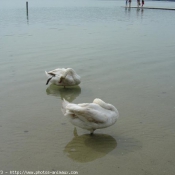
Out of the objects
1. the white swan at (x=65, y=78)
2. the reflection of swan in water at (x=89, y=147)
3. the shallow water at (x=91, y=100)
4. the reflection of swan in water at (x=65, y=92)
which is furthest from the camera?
the white swan at (x=65, y=78)

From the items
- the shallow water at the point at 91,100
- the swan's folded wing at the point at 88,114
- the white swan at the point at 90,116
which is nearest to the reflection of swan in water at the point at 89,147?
the shallow water at the point at 91,100

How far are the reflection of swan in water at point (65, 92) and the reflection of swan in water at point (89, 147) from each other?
215 centimetres

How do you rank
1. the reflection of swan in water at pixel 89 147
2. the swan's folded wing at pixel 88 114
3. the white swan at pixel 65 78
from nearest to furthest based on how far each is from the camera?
1. the reflection of swan in water at pixel 89 147
2. the swan's folded wing at pixel 88 114
3. the white swan at pixel 65 78

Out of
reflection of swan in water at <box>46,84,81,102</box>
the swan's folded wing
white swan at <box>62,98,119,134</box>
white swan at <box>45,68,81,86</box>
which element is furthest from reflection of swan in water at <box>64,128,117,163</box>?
white swan at <box>45,68,81,86</box>

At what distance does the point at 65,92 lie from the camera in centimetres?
768

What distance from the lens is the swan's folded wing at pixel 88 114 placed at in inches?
190

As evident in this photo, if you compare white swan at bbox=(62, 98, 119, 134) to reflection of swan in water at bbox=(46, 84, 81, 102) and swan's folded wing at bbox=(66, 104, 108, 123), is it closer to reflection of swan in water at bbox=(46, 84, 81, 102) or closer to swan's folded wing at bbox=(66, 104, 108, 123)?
swan's folded wing at bbox=(66, 104, 108, 123)

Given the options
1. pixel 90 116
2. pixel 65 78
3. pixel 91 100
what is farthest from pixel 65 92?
pixel 90 116

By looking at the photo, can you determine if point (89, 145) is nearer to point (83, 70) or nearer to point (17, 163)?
point (17, 163)

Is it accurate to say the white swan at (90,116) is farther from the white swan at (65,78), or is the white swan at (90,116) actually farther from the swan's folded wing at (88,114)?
the white swan at (65,78)

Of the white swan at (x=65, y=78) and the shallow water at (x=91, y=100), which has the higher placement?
the white swan at (x=65, y=78)

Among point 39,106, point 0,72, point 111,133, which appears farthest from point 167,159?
point 0,72

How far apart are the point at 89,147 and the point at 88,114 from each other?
498 mm

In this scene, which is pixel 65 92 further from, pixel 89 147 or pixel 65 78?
pixel 89 147
